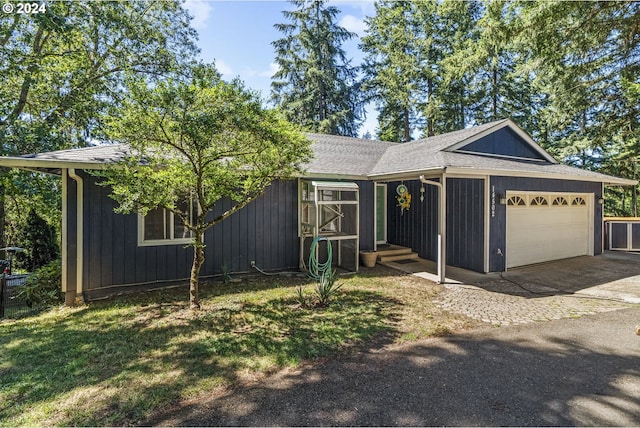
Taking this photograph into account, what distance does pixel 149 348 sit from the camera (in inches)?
145

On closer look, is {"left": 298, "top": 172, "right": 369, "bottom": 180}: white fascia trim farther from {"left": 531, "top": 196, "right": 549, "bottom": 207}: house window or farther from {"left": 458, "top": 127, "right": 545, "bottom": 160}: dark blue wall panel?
{"left": 531, "top": 196, "right": 549, "bottom": 207}: house window

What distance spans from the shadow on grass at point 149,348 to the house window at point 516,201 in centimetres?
467

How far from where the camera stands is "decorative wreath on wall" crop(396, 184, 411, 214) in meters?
9.60

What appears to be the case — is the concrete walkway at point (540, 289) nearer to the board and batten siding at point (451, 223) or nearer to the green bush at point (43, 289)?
the board and batten siding at point (451, 223)

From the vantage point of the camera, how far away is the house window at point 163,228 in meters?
6.20

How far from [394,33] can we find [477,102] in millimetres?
7541

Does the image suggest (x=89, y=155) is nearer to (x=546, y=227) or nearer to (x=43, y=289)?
(x=43, y=289)

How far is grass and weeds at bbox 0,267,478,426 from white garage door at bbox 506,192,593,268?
3503 mm

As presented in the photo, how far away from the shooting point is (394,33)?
21922 millimetres

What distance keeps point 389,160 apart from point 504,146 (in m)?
3.70

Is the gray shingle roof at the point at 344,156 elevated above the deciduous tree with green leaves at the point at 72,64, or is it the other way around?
the deciduous tree with green leaves at the point at 72,64

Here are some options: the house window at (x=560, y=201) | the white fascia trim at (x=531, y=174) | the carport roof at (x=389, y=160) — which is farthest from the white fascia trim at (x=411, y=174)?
the house window at (x=560, y=201)

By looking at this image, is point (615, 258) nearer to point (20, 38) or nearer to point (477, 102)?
point (477, 102)

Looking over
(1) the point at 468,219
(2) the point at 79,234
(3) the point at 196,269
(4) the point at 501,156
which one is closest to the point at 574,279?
(1) the point at 468,219
